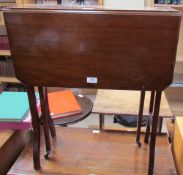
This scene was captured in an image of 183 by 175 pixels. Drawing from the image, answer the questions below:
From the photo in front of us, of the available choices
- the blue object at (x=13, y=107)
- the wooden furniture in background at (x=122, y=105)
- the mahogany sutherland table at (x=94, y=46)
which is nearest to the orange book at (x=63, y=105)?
the wooden furniture in background at (x=122, y=105)

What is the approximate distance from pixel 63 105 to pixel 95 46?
0.93 m

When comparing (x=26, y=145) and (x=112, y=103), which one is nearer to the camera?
(x=26, y=145)

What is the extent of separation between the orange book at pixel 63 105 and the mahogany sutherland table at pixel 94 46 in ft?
2.38

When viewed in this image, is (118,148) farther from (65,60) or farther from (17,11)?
(17,11)

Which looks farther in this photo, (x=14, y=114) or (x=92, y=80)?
(x=14, y=114)

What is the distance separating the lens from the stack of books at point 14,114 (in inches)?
40.1

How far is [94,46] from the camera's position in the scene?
2.42ft

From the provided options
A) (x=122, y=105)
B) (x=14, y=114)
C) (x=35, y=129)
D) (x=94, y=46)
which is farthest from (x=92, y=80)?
(x=122, y=105)

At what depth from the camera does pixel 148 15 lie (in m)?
0.68

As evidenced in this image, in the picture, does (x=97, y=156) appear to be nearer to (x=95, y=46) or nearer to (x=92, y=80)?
(x=92, y=80)

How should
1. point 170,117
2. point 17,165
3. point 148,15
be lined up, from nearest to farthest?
1. point 148,15
2. point 17,165
3. point 170,117

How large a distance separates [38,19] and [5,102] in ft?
1.88

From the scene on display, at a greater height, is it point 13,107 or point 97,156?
point 13,107

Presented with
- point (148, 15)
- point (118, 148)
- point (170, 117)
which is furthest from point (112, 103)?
point (148, 15)
